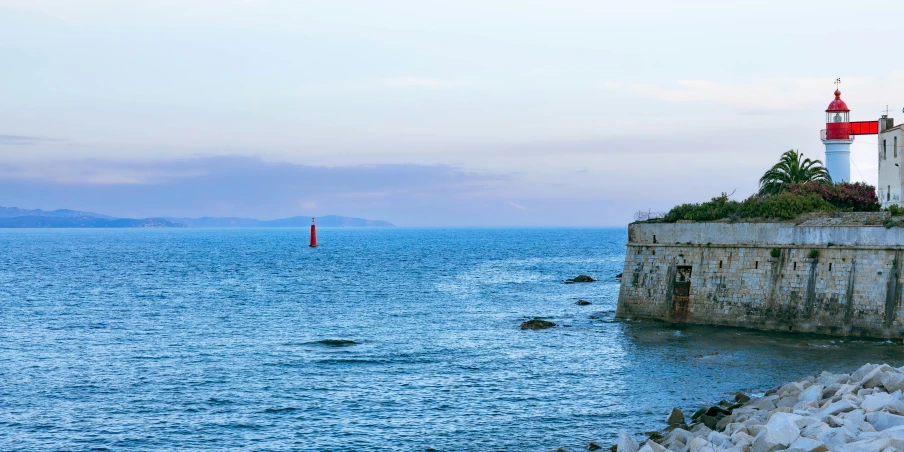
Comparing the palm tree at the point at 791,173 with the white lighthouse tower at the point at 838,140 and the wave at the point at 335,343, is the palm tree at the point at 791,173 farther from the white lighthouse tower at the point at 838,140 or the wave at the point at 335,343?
the wave at the point at 335,343

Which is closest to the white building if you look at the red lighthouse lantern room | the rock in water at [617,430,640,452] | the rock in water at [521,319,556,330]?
the red lighthouse lantern room

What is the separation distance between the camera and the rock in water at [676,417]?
2123 cm

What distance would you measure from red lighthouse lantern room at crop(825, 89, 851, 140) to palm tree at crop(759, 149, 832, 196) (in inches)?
71.8

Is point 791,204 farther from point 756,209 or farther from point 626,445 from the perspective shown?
point 626,445

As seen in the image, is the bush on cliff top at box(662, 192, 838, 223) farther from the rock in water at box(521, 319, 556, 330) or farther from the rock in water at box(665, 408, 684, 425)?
the rock in water at box(665, 408, 684, 425)

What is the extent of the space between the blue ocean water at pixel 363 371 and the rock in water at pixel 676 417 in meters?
0.61

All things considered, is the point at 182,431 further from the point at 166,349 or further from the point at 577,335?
the point at 577,335

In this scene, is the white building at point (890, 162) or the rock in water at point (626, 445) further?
the white building at point (890, 162)

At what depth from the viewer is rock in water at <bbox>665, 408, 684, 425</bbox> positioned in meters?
21.2

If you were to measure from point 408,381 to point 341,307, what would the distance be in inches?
905

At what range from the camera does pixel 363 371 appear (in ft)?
96.8

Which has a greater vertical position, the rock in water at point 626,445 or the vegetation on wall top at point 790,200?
the vegetation on wall top at point 790,200

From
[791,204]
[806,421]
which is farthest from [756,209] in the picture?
[806,421]

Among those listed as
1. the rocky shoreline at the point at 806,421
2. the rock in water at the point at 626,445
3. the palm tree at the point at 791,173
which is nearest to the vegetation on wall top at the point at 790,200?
the palm tree at the point at 791,173
